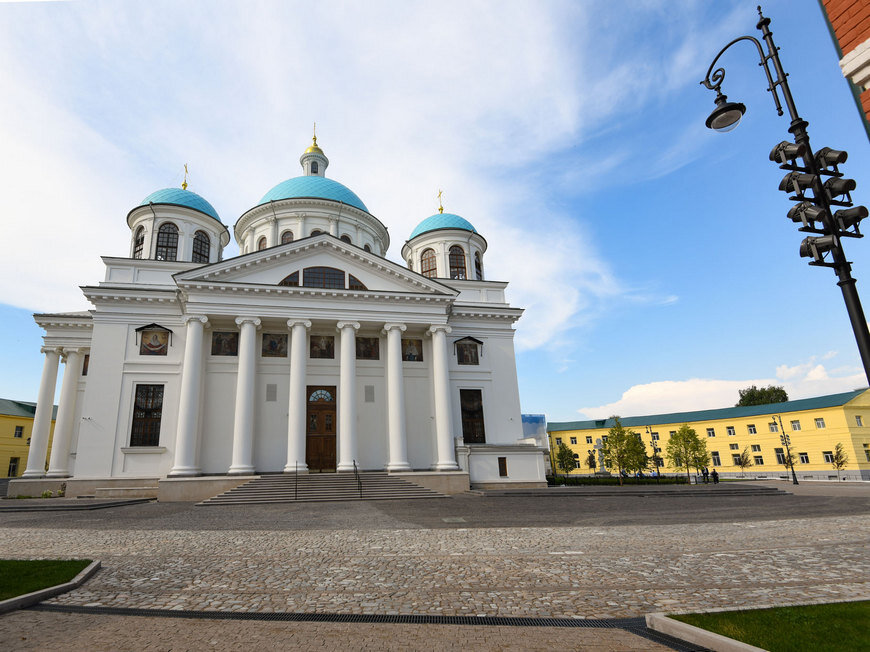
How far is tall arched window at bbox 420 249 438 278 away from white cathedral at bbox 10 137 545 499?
618cm

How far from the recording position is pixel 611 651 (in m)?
4.58

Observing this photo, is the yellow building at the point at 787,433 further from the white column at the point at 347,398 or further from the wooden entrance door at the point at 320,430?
the white column at the point at 347,398

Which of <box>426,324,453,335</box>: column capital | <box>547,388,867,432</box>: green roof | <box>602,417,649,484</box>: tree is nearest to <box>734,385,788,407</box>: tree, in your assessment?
<box>547,388,867,432</box>: green roof

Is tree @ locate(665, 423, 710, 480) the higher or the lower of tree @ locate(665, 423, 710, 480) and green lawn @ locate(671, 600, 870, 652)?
the higher

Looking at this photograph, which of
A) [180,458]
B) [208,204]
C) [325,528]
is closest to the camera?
[325,528]

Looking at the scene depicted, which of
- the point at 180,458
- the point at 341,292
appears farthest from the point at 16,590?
the point at 341,292

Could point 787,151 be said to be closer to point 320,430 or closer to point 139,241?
point 320,430

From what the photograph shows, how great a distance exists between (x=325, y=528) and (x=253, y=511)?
5801 millimetres

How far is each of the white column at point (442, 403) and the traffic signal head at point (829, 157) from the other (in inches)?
853

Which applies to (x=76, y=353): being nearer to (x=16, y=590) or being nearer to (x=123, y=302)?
(x=123, y=302)

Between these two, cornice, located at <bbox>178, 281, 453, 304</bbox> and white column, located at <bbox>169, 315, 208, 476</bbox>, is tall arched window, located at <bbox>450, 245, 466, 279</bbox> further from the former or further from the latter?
white column, located at <bbox>169, 315, 208, 476</bbox>

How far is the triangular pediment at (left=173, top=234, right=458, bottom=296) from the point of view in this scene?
25392 mm

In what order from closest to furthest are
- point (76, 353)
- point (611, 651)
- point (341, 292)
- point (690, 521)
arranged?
point (611, 651)
point (690, 521)
point (341, 292)
point (76, 353)

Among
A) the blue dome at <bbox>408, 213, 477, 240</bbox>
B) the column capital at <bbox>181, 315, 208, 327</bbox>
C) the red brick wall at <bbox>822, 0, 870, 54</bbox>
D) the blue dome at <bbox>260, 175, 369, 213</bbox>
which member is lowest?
the red brick wall at <bbox>822, 0, 870, 54</bbox>
